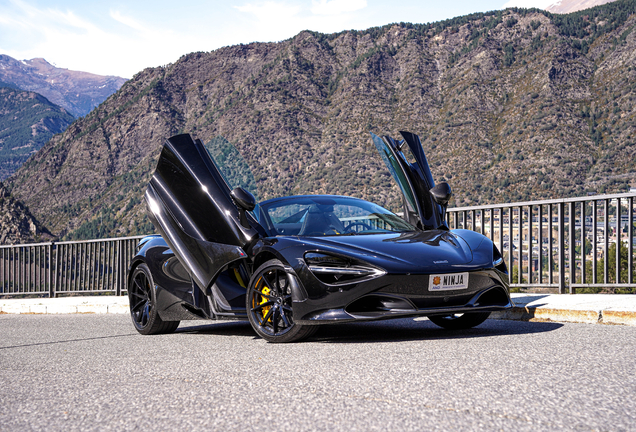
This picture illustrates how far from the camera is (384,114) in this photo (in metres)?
112

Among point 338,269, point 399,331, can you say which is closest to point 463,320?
point 399,331

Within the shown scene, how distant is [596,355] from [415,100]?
113 m

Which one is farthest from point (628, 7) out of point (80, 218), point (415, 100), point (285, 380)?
point (285, 380)

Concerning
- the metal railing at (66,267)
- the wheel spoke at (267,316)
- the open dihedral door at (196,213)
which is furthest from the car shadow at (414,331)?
the metal railing at (66,267)

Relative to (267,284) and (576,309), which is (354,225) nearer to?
(267,284)

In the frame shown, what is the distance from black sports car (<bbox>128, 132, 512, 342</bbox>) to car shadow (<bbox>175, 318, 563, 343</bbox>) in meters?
0.23

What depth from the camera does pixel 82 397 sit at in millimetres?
3422

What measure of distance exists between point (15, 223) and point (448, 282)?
326 feet

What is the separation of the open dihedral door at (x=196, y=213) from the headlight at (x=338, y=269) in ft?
2.55

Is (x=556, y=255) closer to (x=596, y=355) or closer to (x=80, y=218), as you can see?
(x=596, y=355)

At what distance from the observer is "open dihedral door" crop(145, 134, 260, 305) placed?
5.65m

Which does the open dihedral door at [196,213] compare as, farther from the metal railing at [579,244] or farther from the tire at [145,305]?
the metal railing at [579,244]

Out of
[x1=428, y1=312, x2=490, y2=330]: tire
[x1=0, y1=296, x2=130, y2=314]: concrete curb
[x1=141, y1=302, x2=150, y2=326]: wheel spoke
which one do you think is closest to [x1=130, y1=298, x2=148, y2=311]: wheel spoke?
[x1=141, y1=302, x2=150, y2=326]: wheel spoke

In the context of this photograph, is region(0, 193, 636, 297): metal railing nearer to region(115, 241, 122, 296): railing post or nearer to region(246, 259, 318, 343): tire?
region(246, 259, 318, 343): tire
